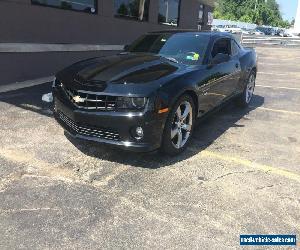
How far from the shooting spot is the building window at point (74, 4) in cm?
921

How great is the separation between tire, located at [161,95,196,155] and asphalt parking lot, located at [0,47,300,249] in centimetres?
16

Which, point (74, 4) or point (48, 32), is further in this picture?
point (74, 4)

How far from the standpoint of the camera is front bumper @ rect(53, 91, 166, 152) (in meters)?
4.13

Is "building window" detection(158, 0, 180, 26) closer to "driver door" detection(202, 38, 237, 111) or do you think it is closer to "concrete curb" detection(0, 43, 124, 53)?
"concrete curb" detection(0, 43, 124, 53)

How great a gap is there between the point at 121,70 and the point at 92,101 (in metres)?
0.65

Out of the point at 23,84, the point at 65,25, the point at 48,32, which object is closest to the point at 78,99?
the point at 23,84

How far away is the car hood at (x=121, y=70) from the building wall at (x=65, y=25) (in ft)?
13.5

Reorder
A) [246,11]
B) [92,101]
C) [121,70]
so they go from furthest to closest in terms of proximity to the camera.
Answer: [246,11]
[121,70]
[92,101]

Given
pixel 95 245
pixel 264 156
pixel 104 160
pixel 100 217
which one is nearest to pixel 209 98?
pixel 264 156

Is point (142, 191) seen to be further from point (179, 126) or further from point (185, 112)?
point (185, 112)

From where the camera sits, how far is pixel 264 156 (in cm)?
509

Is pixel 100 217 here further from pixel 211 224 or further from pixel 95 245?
pixel 211 224

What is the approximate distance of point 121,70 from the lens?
4.64 meters

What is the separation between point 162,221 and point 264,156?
2.32 meters
